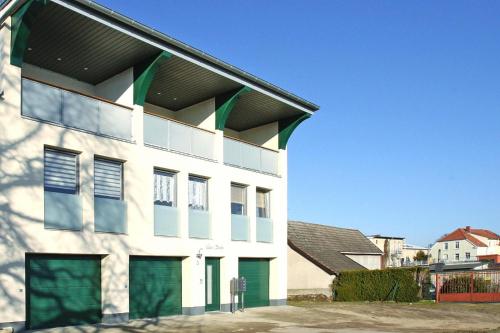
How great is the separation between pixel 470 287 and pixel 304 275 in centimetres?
910

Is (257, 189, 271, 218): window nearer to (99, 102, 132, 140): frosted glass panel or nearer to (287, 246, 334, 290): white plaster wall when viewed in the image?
(287, 246, 334, 290): white plaster wall

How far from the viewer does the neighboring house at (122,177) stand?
52.3 feet

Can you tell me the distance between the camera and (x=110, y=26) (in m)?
17.5

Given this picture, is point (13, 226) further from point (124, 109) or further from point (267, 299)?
point (267, 299)

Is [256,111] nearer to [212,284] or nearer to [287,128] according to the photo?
[287,128]

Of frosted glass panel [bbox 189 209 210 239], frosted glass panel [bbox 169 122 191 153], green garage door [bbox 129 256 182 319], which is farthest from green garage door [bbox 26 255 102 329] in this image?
frosted glass panel [bbox 169 122 191 153]

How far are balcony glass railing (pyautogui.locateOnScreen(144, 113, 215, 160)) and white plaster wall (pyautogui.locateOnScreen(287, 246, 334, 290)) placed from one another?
12814 mm

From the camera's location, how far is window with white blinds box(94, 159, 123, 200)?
59.7 feet

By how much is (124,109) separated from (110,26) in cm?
293

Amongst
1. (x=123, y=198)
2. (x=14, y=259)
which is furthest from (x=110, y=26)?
(x=14, y=259)

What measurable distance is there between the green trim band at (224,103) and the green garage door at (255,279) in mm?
6080

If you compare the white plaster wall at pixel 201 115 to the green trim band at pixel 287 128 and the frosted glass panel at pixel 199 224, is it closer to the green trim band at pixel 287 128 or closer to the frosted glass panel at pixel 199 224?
the frosted glass panel at pixel 199 224

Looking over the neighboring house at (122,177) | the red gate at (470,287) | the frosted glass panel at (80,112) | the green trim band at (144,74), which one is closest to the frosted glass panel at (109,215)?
the neighboring house at (122,177)

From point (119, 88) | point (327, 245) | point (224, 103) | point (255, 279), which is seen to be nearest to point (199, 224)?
point (255, 279)
